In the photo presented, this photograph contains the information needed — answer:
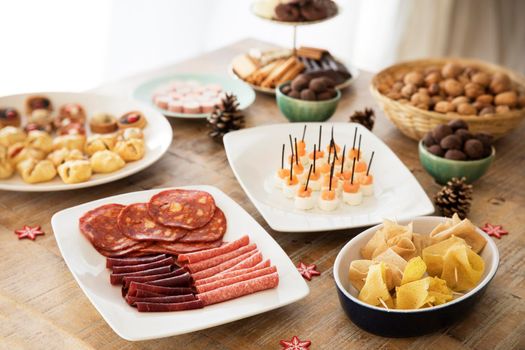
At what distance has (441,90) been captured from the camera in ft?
6.19

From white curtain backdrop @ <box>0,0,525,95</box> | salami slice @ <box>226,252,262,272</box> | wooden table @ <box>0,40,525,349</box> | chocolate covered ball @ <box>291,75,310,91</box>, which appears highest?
chocolate covered ball @ <box>291,75,310,91</box>

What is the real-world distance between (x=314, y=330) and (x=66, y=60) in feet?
7.84

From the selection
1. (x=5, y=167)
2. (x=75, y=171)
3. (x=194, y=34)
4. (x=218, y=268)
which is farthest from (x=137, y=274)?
(x=194, y=34)

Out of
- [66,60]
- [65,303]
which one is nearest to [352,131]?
[65,303]

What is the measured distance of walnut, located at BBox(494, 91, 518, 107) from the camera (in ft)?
5.92

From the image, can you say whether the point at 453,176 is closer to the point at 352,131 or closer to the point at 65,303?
the point at 352,131

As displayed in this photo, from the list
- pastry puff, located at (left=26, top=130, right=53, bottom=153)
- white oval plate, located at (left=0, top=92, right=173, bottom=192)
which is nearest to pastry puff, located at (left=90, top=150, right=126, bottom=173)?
white oval plate, located at (left=0, top=92, right=173, bottom=192)

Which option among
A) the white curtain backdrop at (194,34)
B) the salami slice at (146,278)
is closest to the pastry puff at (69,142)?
the salami slice at (146,278)

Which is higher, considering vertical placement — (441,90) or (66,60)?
(441,90)

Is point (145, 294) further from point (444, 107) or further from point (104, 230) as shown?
point (444, 107)

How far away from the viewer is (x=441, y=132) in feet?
5.26

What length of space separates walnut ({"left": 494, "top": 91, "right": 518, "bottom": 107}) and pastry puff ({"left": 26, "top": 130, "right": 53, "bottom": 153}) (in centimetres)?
114

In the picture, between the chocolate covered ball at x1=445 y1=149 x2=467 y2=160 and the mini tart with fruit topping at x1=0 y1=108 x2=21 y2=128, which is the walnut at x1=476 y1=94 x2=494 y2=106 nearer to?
the chocolate covered ball at x1=445 y1=149 x2=467 y2=160

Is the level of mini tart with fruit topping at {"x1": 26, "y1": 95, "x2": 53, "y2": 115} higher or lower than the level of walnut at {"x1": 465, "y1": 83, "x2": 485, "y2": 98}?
lower
